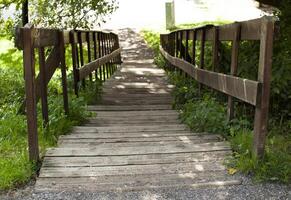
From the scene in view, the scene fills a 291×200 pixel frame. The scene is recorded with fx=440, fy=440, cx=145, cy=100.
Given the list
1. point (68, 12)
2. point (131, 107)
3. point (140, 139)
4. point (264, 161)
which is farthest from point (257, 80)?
point (68, 12)

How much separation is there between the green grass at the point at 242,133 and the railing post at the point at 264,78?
0.48ft

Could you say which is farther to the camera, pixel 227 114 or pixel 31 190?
pixel 227 114

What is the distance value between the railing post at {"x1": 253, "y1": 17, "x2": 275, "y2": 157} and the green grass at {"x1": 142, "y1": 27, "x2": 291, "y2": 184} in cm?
15

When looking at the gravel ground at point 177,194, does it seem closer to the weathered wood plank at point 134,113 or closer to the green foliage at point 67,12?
the weathered wood plank at point 134,113

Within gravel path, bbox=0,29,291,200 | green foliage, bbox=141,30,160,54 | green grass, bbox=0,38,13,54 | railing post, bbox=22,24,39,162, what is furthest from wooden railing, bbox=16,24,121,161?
green foliage, bbox=141,30,160,54

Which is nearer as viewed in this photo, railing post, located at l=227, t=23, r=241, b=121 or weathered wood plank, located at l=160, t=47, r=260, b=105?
weathered wood plank, located at l=160, t=47, r=260, b=105

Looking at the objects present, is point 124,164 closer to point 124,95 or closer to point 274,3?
point 124,95

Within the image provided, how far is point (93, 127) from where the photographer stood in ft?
17.5

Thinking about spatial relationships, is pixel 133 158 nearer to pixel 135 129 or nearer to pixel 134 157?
pixel 134 157

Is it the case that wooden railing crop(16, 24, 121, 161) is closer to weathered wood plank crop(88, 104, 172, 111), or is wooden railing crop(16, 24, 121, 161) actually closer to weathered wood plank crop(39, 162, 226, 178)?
weathered wood plank crop(39, 162, 226, 178)

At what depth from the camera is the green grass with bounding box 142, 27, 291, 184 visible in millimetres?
3568

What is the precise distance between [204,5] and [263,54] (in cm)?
2851

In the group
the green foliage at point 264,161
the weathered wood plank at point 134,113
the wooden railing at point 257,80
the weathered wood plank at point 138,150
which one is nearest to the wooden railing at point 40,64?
the weathered wood plank at point 138,150

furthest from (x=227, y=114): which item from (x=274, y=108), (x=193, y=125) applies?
(x=274, y=108)
